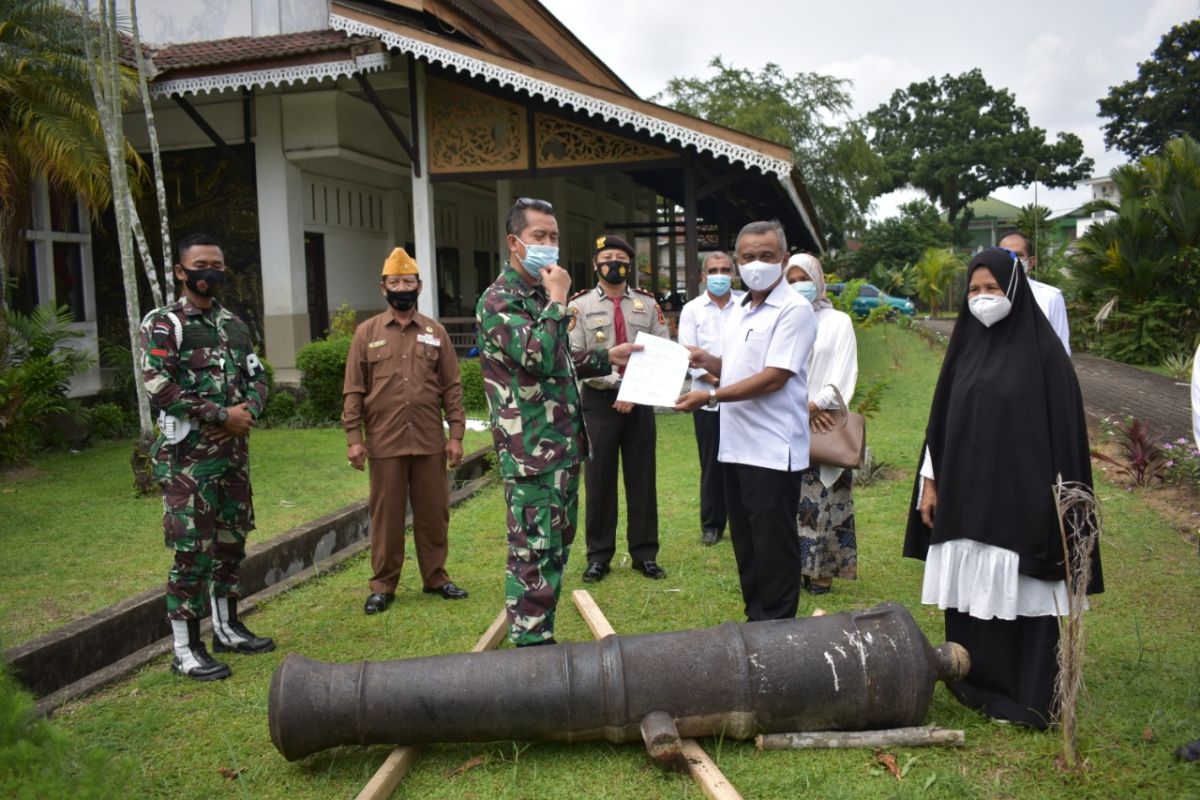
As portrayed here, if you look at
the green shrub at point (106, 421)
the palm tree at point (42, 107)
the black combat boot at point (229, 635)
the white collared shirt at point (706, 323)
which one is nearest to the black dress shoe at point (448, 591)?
the black combat boot at point (229, 635)

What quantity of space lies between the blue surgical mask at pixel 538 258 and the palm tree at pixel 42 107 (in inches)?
286

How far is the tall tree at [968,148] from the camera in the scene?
184ft

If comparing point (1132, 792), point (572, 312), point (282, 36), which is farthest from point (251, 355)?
point (282, 36)

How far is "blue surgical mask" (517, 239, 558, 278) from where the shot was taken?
12.6ft

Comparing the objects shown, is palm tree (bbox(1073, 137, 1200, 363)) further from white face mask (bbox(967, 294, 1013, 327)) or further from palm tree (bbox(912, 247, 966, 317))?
white face mask (bbox(967, 294, 1013, 327))

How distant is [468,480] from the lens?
887 centimetres

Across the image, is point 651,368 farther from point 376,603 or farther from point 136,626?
point 136,626

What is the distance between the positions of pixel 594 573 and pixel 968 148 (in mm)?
57550

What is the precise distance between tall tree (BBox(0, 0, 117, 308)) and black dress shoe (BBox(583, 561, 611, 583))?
22.6 ft

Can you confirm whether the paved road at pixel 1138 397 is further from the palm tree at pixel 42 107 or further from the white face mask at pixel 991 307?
the palm tree at pixel 42 107

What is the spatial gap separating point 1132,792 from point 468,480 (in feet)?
21.4

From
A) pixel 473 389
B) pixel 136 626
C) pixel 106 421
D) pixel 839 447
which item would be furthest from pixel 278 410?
pixel 839 447

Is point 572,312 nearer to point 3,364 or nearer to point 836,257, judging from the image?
point 3,364

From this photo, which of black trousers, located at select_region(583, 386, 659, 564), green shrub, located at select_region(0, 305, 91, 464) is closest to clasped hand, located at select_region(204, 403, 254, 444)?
black trousers, located at select_region(583, 386, 659, 564)
